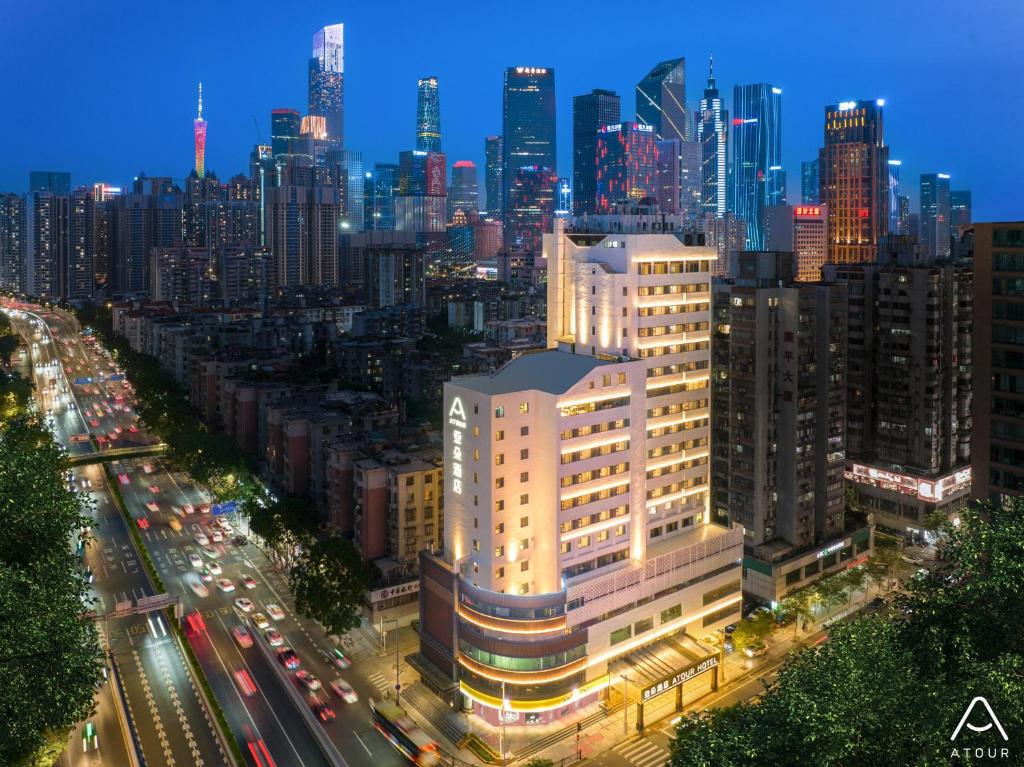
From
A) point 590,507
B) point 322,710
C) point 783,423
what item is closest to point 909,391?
point 783,423

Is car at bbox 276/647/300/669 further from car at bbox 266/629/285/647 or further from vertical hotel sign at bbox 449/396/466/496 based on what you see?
vertical hotel sign at bbox 449/396/466/496

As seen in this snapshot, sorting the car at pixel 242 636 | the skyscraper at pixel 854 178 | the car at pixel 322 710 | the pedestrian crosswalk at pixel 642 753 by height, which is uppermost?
the skyscraper at pixel 854 178

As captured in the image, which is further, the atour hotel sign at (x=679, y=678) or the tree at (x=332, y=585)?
the tree at (x=332, y=585)

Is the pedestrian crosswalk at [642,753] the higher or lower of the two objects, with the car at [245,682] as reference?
lower

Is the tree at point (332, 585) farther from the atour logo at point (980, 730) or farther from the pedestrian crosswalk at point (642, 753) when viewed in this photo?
the atour logo at point (980, 730)

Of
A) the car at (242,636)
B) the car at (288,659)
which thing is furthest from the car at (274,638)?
the car at (288,659)

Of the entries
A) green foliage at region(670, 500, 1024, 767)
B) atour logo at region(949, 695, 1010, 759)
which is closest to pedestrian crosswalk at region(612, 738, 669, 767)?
green foliage at region(670, 500, 1024, 767)

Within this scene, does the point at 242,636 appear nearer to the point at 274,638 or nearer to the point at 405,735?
the point at 274,638

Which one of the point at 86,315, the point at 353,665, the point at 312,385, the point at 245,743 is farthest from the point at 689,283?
the point at 86,315
